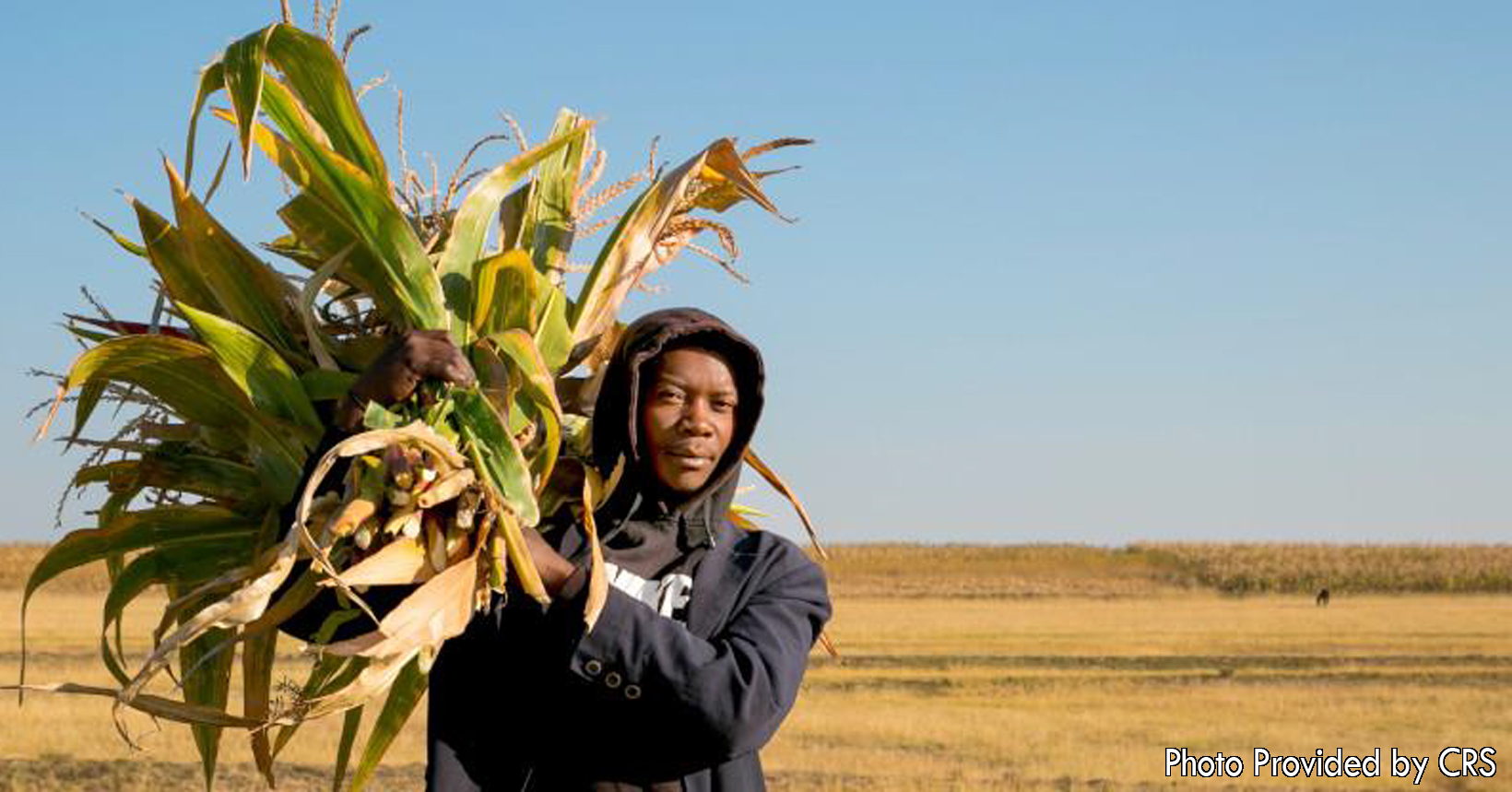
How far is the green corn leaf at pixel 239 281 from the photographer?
3.25m

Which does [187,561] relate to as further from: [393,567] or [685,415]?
[685,415]

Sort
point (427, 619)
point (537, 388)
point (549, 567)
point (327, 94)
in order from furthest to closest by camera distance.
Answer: point (327, 94) → point (537, 388) → point (549, 567) → point (427, 619)

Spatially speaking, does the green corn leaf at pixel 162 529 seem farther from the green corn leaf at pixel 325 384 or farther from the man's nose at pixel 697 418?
the man's nose at pixel 697 418

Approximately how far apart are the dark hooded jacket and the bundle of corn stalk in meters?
0.08

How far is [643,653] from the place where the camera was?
2.84 m

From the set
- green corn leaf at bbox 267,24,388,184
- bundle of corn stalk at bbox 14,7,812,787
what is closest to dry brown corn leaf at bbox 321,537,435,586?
bundle of corn stalk at bbox 14,7,812,787

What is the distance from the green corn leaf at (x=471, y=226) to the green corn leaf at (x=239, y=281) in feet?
0.87

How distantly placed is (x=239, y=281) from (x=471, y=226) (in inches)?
15.0

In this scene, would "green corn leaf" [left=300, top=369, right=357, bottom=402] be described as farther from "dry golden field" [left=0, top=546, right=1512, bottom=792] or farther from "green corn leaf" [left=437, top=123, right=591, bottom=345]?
"dry golden field" [left=0, top=546, right=1512, bottom=792]

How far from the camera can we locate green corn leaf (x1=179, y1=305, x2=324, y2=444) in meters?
3.13

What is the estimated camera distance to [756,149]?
3578mm

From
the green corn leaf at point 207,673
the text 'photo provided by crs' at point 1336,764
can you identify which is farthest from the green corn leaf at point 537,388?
the text 'photo provided by crs' at point 1336,764

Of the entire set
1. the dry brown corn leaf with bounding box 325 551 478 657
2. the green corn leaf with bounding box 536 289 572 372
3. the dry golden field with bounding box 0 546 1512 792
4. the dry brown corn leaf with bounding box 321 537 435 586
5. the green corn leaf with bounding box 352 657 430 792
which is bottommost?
the dry golden field with bounding box 0 546 1512 792

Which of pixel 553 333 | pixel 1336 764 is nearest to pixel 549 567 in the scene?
pixel 553 333
